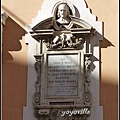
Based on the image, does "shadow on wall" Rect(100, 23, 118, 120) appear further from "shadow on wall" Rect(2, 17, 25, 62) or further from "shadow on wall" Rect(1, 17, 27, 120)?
"shadow on wall" Rect(2, 17, 25, 62)

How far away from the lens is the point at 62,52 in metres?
11.3

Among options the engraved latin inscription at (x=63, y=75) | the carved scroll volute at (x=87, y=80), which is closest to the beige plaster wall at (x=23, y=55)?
the carved scroll volute at (x=87, y=80)

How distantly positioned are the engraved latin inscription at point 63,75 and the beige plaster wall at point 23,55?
488 mm

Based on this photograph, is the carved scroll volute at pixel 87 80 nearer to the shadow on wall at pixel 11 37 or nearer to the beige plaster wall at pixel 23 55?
the beige plaster wall at pixel 23 55

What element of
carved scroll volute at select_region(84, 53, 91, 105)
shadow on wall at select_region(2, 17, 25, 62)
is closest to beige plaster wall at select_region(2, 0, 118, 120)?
shadow on wall at select_region(2, 17, 25, 62)

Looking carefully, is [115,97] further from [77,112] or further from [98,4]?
[98,4]

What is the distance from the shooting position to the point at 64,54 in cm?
1128

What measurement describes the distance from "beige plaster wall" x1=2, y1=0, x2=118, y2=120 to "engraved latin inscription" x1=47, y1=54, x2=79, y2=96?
19.2 inches

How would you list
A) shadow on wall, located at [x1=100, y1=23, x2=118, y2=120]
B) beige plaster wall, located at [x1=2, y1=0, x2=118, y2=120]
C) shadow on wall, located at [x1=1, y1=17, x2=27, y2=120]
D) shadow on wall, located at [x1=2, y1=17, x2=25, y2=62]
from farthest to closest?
shadow on wall, located at [x1=2, y1=17, x2=25, y2=62], shadow on wall, located at [x1=1, y1=17, x2=27, y2=120], beige plaster wall, located at [x1=2, y1=0, x2=118, y2=120], shadow on wall, located at [x1=100, y1=23, x2=118, y2=120]

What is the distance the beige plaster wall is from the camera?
11.1m

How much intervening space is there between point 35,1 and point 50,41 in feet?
2.94

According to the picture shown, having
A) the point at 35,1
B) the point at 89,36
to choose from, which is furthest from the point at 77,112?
the point at 35,1

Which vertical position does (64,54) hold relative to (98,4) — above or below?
below

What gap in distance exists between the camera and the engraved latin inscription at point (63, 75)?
11.1 metres
